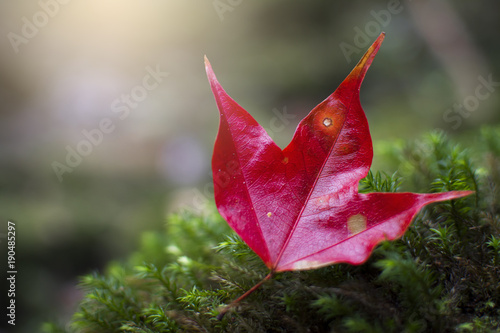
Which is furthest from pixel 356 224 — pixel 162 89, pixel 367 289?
pixel 162 89

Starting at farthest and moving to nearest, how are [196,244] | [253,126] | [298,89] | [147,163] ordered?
[298,89] → [147,163] → [196,244] → [253,126]

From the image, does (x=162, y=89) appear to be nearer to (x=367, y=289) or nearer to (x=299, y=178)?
(x=299, y=178)

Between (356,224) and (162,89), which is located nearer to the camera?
(356,224)

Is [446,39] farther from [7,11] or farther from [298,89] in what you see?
[7,11]

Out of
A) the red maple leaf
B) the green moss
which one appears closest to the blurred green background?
the green moss

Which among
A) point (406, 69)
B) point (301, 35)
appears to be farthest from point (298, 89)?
point (406, 69)
